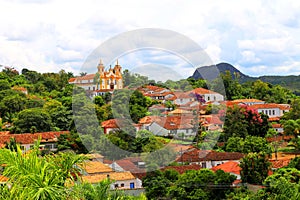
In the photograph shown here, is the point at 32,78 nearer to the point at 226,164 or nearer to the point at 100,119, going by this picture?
the point at 100,119

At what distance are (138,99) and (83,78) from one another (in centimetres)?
993

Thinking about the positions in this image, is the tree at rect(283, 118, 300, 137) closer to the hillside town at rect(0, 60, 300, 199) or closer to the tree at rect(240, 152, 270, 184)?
the hillside town at rect(0, 60, 300, 199)

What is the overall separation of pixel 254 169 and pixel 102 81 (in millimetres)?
11983

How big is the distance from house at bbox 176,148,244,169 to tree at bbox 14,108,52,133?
6.26 meters

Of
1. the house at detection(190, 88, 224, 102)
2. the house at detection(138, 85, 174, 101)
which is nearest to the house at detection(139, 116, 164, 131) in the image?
the house at detection(138, 85, 174, 101)

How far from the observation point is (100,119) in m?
16.8

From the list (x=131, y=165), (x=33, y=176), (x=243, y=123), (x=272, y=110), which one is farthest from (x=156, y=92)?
(x=33, y=176)

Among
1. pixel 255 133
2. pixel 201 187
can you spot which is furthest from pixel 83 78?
pixel 201 187

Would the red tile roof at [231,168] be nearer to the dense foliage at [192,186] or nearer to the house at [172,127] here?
the dense foliage at [192,186]

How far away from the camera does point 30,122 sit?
1867 centimetres

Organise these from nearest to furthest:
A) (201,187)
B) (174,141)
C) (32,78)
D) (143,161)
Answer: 1. (201,187)
2. (143,161)
3. (174,141)
4. (32,78)

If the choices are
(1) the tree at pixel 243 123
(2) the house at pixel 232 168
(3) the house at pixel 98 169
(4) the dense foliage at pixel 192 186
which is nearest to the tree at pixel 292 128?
(1) the tree at pixel 243 123

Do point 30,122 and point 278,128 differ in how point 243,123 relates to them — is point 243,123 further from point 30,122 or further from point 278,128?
point 30,122

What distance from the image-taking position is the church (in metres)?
19.2
